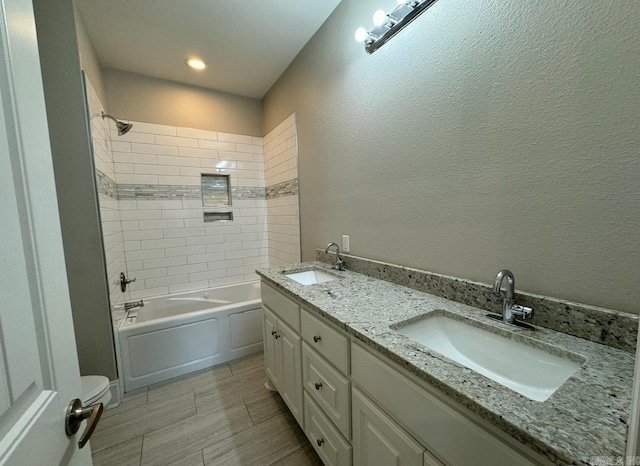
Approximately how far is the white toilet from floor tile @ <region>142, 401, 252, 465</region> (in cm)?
38

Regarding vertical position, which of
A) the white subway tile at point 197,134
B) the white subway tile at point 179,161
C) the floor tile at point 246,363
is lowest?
the floor tile at point 246,363

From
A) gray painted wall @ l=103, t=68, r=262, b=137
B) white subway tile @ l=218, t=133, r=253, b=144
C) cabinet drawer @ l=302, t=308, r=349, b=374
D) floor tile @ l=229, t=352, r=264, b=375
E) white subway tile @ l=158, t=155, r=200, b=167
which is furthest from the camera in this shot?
white subway tile @ l=218, t=133, r=253, b=144

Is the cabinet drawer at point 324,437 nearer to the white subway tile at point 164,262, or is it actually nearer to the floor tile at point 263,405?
the floor tile at point 263,405

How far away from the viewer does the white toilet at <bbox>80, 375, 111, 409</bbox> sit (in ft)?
4.83

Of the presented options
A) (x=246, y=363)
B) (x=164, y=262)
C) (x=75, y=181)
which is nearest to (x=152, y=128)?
(x=75, y=181)

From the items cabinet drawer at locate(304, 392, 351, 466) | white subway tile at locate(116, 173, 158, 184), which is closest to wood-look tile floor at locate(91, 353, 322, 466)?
cabinet drawer at locate(304, 392, 351, 466)

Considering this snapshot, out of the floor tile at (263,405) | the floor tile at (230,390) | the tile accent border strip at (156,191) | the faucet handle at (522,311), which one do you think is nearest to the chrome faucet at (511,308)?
the faucet handle at (522,311)

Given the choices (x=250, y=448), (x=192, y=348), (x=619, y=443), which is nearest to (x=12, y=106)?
(x=619, y=443)

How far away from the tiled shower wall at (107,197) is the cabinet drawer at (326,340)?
153 cm

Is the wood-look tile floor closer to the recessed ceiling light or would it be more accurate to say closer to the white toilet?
the white toilet

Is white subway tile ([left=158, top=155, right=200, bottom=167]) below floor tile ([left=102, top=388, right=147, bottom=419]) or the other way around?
the other way around

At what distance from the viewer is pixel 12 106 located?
0.42m

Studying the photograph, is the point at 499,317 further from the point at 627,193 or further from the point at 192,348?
the point at 192,348

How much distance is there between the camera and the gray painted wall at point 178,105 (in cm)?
240
